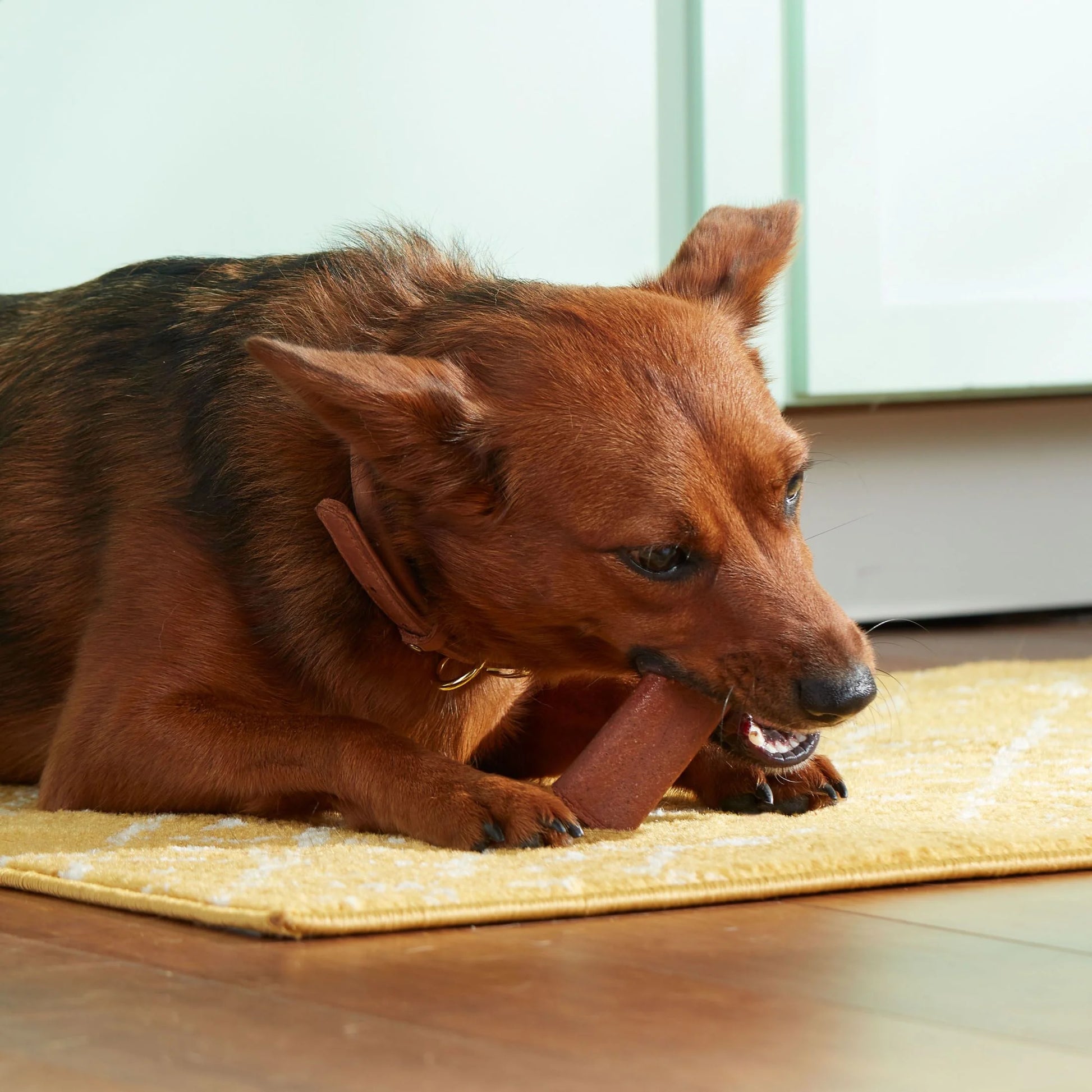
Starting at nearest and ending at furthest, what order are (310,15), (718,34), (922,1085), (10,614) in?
(922,1085)
(10,614)
(310,15)
(718,34)

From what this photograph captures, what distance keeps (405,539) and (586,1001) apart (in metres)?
0.84

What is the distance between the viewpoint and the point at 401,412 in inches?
71.4

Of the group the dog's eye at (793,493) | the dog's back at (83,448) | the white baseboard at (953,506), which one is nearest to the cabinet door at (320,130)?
the white baseboard at (953,506)

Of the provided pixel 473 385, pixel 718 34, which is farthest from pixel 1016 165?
pixel 473 385

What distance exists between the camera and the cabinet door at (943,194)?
12.3 ft

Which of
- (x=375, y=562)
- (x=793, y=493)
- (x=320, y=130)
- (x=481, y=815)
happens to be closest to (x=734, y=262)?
(x=793, y=493)

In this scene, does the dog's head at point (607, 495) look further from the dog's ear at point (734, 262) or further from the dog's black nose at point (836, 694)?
the dog's ear at point (734, 262)

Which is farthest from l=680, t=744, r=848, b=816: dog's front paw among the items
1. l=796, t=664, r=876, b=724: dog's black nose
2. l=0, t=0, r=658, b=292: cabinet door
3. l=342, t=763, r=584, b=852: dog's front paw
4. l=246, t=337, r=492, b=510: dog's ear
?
l=0, t=0, r=658, b=292: cabinet door

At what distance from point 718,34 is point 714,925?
9.06ft

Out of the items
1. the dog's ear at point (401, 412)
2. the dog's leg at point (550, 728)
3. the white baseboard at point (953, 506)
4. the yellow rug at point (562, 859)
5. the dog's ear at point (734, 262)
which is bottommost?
the white baseboard at point (953, 506)

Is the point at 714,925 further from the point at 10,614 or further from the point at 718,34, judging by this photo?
the point at 718,34

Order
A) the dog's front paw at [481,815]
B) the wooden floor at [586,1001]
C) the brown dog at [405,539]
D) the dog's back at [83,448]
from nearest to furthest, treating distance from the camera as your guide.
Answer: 1. the wooden floor at [586,1001]
2. the dog's front paw at [481,815]
3. the brown dog at [405,539]
4. the dog's back at [83,448]

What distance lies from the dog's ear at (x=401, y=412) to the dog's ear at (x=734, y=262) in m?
0.46

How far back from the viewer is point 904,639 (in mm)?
3932
